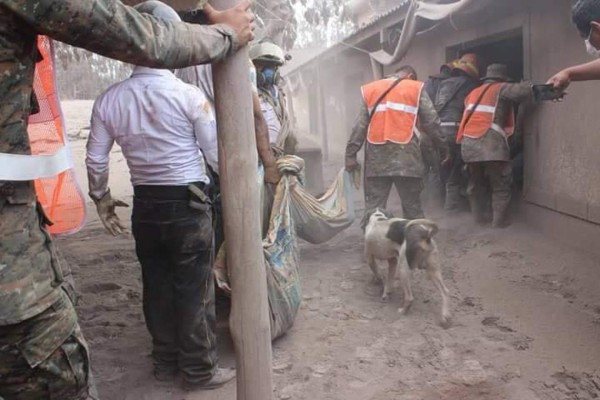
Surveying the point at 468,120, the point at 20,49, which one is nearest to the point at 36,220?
the point at 20,49

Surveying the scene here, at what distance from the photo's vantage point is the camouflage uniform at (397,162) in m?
5.55

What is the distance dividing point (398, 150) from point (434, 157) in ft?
5.42

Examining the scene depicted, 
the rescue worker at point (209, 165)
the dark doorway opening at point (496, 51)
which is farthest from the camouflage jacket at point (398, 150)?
the rescue worker at point (209, 165)

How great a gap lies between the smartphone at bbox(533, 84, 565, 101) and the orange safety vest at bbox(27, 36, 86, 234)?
9.64 feet

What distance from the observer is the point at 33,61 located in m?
1.63

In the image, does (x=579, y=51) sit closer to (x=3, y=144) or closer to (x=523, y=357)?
(x=523, y=357)

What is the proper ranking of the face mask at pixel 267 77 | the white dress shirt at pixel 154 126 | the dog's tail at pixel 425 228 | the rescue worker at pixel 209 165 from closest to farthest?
the white dress shirt at pixel 154 126 → the rescue worker at pixel 209 165 → the dog's tail at pixel 425 228 → the face mask at pixel 267 77

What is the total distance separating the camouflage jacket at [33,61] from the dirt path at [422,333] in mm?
1735

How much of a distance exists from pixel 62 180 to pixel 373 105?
11.4 feet

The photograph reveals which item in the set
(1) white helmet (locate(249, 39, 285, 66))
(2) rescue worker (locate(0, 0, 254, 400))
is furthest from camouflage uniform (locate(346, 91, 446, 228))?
(2) rescue worker (locate(0, 0, 254, 400))

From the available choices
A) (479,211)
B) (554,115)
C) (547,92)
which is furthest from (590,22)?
(479,211)

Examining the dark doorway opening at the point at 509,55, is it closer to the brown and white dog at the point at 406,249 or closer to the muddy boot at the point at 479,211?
the muddy boot at the point at 479,211

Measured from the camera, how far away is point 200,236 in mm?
2980

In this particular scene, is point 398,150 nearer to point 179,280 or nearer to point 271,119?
point 271,119
